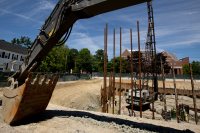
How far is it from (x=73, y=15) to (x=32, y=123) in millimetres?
4212

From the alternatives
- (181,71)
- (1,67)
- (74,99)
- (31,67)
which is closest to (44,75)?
(31,67)

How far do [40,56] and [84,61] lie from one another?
265 feet

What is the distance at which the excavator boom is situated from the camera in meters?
6.76

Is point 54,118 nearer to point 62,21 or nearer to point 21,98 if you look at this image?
point 21,98

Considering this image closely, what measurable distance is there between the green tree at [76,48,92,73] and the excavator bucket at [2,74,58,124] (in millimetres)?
77724

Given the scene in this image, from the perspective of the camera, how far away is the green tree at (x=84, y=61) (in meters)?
86.2

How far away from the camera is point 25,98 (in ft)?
24.0

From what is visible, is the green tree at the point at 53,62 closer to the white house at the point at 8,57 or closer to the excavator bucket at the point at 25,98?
the white house at the point at 8,57

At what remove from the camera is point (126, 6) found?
5.84 metres

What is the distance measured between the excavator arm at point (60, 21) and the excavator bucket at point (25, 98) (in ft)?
2.15

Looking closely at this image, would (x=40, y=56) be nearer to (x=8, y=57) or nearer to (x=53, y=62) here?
(x=8, y=57)

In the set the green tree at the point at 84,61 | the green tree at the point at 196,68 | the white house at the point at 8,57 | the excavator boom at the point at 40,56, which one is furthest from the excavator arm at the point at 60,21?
the green tree at the point at 84,61

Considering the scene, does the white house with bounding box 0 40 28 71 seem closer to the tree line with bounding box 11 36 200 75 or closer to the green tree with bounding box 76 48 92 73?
the tree line with bounding box 11 36 200 75

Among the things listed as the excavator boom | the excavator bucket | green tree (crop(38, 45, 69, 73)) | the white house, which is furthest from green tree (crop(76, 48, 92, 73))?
the excavator boom
